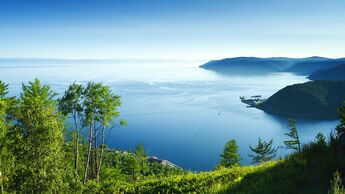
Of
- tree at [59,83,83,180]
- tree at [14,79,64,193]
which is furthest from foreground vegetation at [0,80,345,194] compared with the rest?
tree at [59,83,83,180]

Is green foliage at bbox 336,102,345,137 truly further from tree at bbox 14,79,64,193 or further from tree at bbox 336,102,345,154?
tree at bbox 14,79,64,193

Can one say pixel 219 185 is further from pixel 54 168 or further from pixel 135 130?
pixel 135 130

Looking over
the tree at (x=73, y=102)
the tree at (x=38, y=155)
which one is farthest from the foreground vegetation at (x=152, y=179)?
the tree at (x=73, y=102)

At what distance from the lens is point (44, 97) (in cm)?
3036

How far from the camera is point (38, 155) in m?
16.3

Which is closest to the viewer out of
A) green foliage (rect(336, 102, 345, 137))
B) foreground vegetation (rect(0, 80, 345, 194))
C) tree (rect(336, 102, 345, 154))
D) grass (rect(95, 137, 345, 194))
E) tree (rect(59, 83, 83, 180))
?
grass (rect(95, 137, 345, 194))

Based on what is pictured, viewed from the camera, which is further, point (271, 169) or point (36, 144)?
point (36, 144)

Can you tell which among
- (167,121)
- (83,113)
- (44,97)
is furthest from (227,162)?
(167,121)

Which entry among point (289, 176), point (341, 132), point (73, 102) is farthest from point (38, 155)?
point (73, 102)

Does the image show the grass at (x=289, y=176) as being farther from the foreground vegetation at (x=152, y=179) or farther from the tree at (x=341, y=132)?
the tree at (x=341, y=132)

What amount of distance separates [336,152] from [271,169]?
228 cm

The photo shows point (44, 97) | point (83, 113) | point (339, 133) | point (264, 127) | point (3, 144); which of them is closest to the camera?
point (339, 133)

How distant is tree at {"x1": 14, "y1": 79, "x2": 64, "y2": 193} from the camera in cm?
1562

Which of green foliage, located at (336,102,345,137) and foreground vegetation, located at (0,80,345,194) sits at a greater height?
→ green foliage, located at (336,102,345,137)
